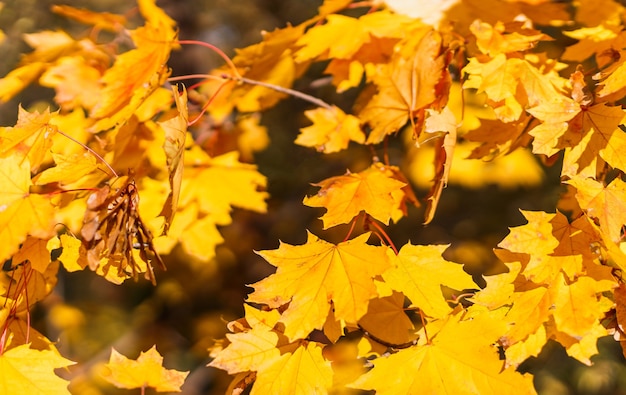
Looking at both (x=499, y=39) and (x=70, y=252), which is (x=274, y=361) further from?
(x=499, y=39)

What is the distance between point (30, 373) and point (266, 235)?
2244mm

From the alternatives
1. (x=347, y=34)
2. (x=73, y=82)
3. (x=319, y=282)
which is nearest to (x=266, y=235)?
(x=73, y=82)

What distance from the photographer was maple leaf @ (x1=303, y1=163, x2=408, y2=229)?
952 millimetres

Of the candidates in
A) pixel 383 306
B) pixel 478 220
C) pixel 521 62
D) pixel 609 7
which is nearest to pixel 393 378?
pixel 383 306

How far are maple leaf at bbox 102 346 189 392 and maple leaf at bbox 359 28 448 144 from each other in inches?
20.3

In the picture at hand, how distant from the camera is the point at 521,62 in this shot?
1.03m

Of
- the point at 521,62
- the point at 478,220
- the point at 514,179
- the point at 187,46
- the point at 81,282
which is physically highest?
the point at 521,62

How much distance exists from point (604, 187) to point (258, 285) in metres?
0.48

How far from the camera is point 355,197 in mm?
1001

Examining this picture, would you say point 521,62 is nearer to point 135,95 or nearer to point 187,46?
point 135,95

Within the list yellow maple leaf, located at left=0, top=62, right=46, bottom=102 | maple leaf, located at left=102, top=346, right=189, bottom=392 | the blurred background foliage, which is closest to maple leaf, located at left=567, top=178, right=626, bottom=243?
maple leaf, located at left=102, top=346, right=189, bottom=392

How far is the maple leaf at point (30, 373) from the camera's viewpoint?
840mm

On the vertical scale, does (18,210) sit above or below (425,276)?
above

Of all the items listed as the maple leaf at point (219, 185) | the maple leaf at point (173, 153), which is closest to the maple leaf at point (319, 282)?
the maple leaf at point (173, 153)
